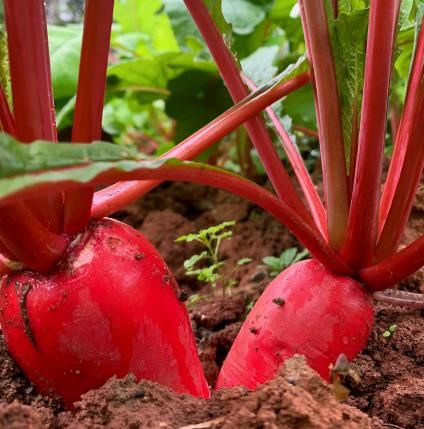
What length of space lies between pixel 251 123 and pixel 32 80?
0.35 meters

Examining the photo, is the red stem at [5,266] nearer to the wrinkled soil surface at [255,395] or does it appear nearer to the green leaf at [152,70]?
the wrinkled soil surface at [255,395]

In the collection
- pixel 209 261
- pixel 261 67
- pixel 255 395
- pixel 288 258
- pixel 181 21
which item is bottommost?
pixel 209 261

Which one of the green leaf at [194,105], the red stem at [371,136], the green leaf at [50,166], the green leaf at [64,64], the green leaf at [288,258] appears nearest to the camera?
the green leaf at [50,166]

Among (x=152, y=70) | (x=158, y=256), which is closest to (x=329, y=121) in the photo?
(x=158, y=256)

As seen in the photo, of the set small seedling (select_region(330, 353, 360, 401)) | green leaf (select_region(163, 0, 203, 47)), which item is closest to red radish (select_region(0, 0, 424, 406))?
small seedling (select_region(330, 353, 360, 401))

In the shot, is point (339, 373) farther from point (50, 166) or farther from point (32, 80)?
point (32, 80)

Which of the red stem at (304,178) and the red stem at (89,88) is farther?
the red stem at (304,178)

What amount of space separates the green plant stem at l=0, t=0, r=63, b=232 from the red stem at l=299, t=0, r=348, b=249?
0.36 meters

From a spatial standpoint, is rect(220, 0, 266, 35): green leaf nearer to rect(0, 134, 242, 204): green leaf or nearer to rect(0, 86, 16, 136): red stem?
rect(0, 86, 16, 136): red stem

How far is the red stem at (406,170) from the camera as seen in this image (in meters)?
0.87

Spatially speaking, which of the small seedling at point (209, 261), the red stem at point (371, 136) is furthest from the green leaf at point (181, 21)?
the red stem at point (371, 136)

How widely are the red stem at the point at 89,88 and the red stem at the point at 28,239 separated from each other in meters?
0.04

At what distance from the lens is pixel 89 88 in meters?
0.75

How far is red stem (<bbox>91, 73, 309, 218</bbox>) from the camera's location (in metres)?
0.84
